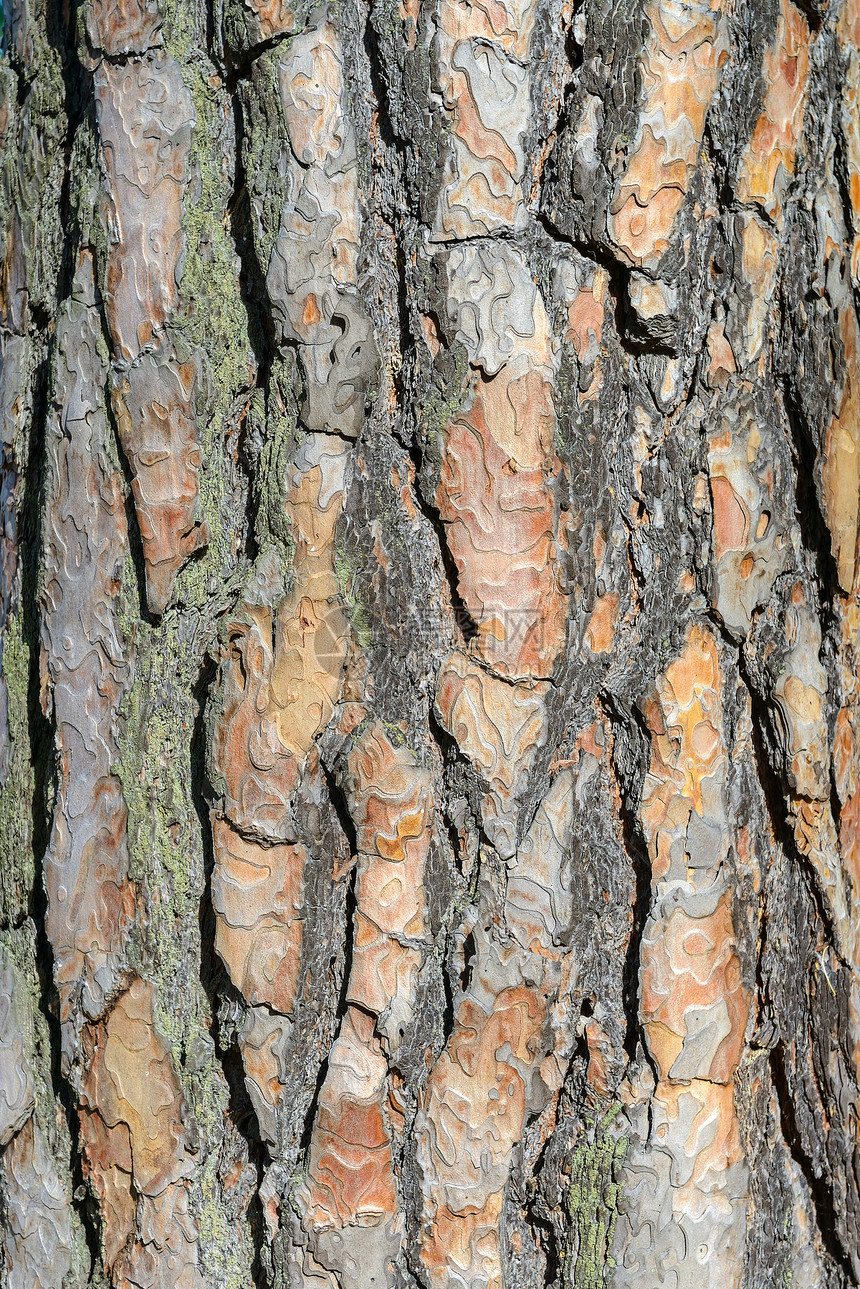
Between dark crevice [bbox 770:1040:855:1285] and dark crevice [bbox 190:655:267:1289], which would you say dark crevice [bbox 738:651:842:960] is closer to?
dark crevice [bbox 770:1040:855:1285]

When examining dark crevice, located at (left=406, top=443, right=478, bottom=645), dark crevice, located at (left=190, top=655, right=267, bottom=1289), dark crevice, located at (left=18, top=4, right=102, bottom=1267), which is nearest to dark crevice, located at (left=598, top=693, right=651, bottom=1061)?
dark crevice, located at (left=406, top=443, right=478, bottom=645)

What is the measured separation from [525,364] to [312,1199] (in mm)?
586

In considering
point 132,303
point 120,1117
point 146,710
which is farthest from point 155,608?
point 120,1117

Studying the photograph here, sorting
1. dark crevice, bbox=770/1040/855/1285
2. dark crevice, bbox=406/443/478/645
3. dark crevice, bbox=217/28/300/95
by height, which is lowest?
dark crevice, bbox=770/1040/855/1285

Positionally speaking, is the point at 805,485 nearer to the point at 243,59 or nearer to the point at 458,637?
the point at 458,637

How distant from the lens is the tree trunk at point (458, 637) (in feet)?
2.37

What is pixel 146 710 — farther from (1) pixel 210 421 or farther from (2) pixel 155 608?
(1) pixel 210 421

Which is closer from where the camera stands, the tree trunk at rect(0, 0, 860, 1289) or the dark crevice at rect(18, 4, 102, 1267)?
the tree trunk at rect(0, 0, 860, 1289)

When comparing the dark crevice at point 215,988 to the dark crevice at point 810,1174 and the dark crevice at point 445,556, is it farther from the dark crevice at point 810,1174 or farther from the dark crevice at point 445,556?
the dark crevice at point 810,1174

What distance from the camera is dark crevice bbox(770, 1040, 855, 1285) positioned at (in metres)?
0.81

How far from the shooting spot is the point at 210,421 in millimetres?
774

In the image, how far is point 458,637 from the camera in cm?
73

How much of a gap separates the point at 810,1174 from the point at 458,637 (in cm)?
50

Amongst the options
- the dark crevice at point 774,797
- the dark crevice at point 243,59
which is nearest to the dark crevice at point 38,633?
the dark crevice at point 243,59
